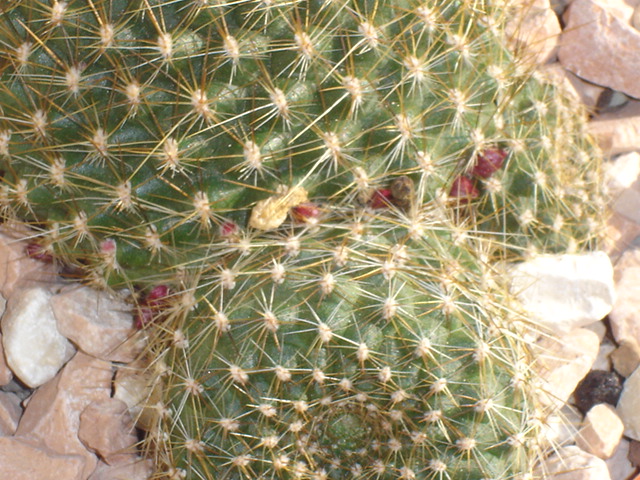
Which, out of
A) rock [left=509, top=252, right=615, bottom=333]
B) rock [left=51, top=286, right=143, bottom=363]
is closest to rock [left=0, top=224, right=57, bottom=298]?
rock [left=51, top=286, right=143, bottom=363]

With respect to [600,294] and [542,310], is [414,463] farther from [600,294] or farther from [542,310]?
[600,294]

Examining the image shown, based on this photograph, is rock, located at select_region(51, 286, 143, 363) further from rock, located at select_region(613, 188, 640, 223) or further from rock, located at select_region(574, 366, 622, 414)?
rock, located at select_region(613, 188, 640, 223)

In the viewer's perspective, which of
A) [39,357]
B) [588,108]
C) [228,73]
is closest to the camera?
[228,73]

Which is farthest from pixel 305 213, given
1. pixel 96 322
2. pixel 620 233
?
pixel 620 233

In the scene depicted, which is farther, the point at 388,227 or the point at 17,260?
the point at 17,260

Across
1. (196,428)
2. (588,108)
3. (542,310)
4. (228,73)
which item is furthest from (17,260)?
(588,108)
